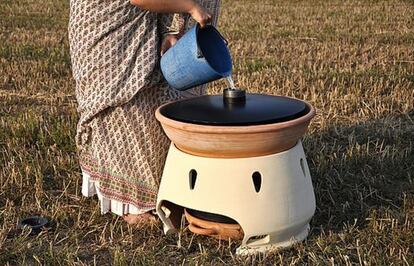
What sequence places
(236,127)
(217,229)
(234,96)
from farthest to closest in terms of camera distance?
1. (217,229)
2. (234,96)
3. (236,127)

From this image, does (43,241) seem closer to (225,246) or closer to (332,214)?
(225,246)

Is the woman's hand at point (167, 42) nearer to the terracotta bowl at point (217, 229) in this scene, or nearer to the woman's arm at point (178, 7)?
the woman's arm at point (178, 7)

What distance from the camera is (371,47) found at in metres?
7.86

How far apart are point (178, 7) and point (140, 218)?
1.04 metres

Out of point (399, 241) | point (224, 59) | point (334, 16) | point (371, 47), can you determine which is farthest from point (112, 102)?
point (334, 16)

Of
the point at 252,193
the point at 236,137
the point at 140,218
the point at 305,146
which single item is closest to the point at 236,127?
the point at 236,137

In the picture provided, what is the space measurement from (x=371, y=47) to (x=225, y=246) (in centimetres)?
521

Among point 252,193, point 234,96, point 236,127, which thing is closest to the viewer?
point 236,127

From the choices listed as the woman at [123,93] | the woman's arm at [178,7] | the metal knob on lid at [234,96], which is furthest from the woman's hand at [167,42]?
the metal knob on lid at [234,96]

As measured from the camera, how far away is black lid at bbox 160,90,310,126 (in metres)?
2.85

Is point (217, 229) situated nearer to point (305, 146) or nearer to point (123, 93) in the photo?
point (123, 93)

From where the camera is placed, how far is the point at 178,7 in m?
3.08

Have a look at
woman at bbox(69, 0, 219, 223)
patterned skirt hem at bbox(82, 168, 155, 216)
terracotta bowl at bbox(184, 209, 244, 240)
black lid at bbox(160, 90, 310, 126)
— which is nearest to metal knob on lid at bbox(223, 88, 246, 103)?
black lid at bbox(160, 90, 310, 126)

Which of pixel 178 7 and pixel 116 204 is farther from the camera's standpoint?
pixel 116 204
